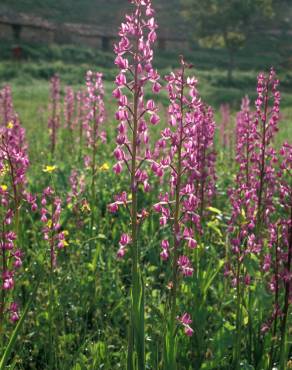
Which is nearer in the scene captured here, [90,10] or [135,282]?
[135,282]

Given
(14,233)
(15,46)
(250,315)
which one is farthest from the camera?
(15,46)

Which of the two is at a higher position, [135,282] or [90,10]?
[90,10]

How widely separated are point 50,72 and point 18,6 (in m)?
22.4

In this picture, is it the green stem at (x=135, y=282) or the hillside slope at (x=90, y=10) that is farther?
the hillside slope at (x=90, y=10)

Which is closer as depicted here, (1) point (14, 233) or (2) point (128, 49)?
(2) point (128, 49)

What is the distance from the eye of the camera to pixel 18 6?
201 feet

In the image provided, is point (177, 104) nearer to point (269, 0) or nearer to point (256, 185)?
point (256, 185)

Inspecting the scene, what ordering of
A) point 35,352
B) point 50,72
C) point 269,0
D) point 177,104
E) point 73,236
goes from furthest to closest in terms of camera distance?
point 269,0 < point 50,72 < point 73,236 < point 35,352 < point 177,104

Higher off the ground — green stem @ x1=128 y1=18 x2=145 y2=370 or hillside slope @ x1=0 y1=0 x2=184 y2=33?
hillside slope @ x1=0 y1=0 x2=184 y2=33

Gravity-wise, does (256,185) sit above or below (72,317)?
above

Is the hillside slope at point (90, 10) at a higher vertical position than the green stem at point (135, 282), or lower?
higher

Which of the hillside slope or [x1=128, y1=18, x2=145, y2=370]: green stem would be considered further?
the hillside slope

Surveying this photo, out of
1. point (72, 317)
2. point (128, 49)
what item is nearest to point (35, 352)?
point (72, 317)

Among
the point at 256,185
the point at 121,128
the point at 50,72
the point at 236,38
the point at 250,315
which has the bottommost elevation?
the point at 250,315
